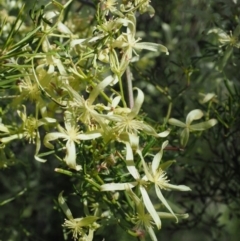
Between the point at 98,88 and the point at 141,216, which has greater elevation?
the point at 98,88

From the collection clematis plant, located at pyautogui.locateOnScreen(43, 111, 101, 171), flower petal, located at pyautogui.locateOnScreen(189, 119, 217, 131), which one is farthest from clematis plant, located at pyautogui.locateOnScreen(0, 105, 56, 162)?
flower petal, located at pyautogui.locateOnScreen(189, 119, 217, 131)

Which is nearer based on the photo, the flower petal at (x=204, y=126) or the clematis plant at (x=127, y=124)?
the clematis plant at (x=127, y=124)

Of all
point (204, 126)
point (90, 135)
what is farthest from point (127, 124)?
point (204, 126)

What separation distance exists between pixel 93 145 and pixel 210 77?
0.48 m

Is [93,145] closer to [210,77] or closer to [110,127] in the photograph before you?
[110,127]

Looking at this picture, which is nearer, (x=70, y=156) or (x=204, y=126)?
(x=70, y=156)

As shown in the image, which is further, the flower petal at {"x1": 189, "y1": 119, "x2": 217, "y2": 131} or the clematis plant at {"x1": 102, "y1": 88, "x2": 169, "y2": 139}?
the flower petal at {"x1": 189, "y1": 119, "x2": 217, "y2": 131}

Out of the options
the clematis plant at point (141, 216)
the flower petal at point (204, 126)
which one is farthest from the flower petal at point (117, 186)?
the flower petal at point (204, 126)

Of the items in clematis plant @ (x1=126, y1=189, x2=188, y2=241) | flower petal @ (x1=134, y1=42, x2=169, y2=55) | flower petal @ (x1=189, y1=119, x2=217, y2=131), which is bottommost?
clematis plant @ (x1=126, y1=189, x2=188, y2=241)

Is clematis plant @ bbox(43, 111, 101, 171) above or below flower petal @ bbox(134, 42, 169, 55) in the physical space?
below

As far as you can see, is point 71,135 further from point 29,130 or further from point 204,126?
point 204,126

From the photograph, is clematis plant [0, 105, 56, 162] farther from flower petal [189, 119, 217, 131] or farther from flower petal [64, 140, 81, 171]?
flower petal [189, 119, 217, 131]

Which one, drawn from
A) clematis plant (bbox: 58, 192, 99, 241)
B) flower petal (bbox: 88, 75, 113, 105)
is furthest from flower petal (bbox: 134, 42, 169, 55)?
clematis plant (bbox: 58, 192, 99, 241)

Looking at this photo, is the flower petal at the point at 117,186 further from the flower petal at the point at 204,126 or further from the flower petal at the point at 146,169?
the flower petal at the point at 204,126
